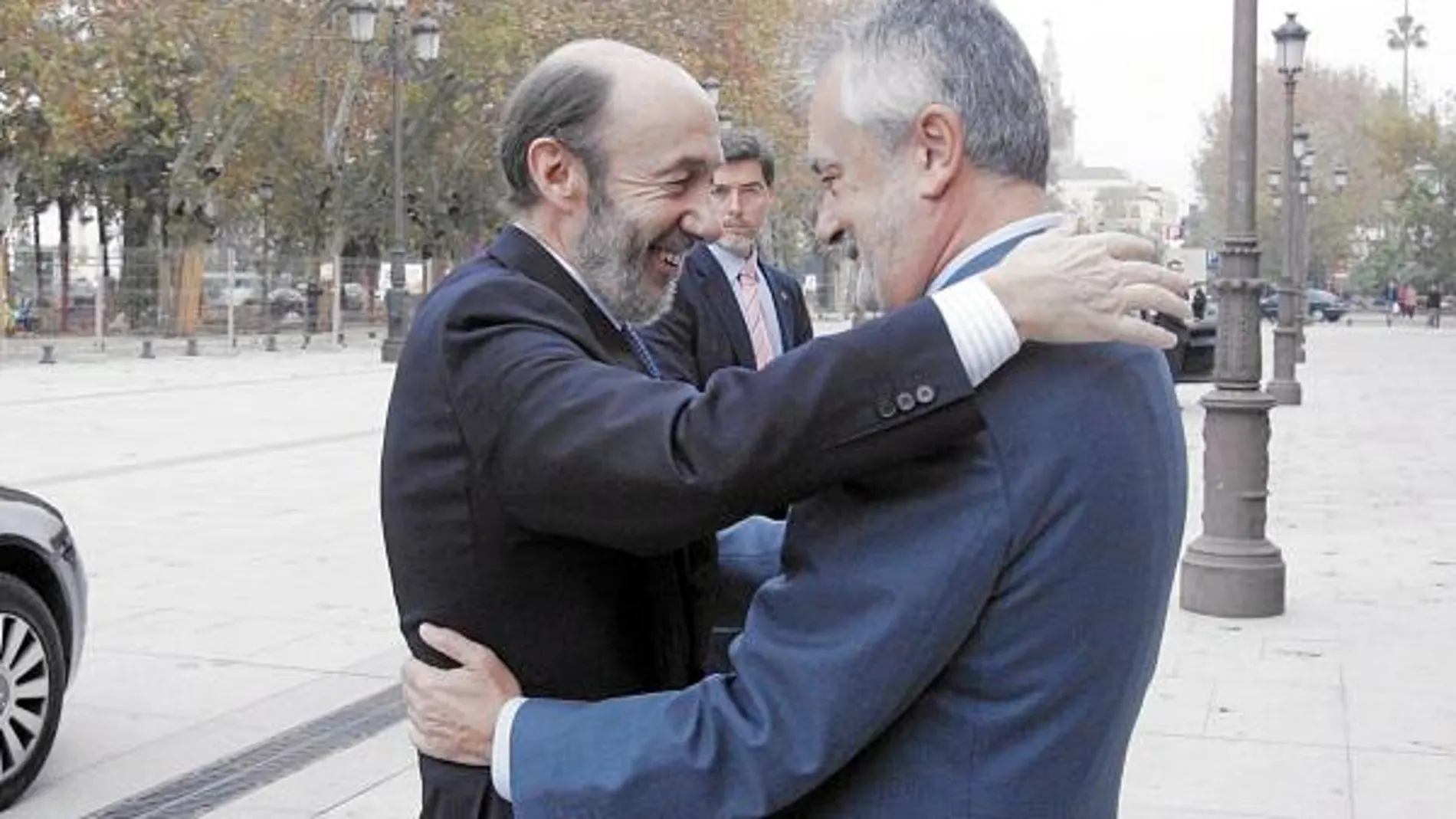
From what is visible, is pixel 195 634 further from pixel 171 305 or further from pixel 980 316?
pixel 171 305

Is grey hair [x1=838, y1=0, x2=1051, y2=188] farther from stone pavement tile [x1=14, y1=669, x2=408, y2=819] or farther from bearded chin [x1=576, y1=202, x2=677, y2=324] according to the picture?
stone pavement tile [x1=14, y1=669, x2=408, y2=819]

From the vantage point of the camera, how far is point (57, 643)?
17.6 feet

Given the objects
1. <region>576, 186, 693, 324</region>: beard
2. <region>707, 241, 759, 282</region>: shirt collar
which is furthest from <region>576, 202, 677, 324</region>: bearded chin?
<region>707, 241, 759, 282</region>: shirt collar

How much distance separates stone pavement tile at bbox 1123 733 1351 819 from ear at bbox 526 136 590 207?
3620mm

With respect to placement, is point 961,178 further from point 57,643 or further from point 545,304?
point 57,643

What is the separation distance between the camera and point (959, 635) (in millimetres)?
1507

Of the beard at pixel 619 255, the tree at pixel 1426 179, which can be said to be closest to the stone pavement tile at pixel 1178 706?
the beard at pixel 619 255

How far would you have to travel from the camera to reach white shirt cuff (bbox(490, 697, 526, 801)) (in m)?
1.70

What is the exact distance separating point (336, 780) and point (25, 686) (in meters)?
0.95

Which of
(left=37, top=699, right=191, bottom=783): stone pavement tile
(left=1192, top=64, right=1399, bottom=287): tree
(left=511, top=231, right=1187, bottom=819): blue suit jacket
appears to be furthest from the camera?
(left=1192, top=64, right=1399, bottom=287): tree

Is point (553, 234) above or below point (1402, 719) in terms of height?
above

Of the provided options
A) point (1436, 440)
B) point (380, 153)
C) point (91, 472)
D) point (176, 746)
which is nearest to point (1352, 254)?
point (380, 153)

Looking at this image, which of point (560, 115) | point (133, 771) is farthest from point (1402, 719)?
point (560, 115)

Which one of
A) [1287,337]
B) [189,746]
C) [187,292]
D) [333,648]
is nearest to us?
[189,746]
